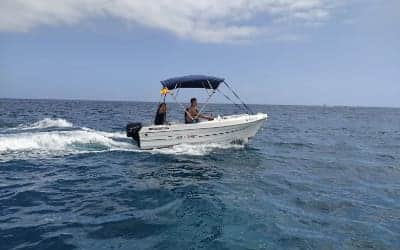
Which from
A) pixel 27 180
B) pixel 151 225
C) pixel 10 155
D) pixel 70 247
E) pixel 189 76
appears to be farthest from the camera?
pixel 189 76

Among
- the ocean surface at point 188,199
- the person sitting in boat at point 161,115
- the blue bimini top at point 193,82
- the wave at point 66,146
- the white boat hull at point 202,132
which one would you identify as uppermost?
the blue bimini top at point 193,82

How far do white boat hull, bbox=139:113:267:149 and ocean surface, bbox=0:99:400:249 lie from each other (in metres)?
0.50

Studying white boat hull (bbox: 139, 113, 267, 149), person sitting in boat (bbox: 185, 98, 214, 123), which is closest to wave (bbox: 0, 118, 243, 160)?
white boat hull (bbox: 139, 113, 267, 149)

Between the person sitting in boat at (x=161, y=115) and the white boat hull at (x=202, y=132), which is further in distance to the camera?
the person sitting in boat at (x=161, y=115)

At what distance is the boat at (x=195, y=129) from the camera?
56.2ft

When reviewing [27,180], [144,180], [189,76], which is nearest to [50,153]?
[27,180]

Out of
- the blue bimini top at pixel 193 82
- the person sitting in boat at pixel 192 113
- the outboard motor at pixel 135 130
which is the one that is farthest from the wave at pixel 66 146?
the blue bimini top at pixel 193 82

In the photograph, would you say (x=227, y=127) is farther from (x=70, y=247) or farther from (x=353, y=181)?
(x=70, y=247)

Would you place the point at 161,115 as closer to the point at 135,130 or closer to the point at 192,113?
the point at 135,130

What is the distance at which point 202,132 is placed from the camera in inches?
703

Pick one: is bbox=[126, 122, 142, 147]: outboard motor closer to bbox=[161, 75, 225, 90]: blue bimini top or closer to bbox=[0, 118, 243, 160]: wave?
bbox=[0, 118, 243, 160]: wave

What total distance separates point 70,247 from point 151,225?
1.72m

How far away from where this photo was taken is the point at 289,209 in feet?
30.3

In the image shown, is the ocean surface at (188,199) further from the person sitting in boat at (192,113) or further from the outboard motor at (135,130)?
the person sitting in boat at (192,113)
